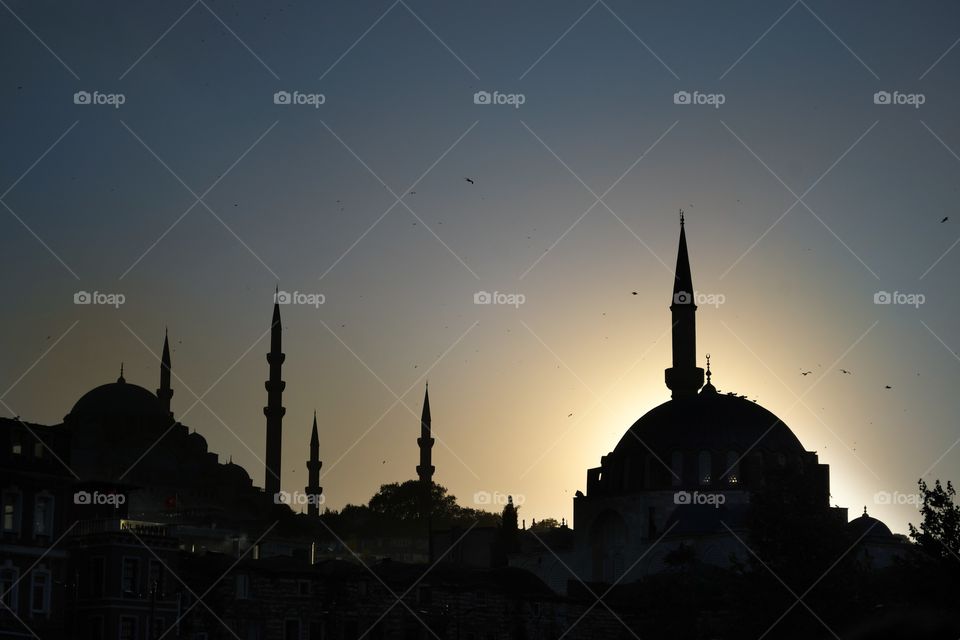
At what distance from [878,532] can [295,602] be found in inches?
1555

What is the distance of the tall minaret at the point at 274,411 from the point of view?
10194cm

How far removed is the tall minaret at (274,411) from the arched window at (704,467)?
97.2 feet

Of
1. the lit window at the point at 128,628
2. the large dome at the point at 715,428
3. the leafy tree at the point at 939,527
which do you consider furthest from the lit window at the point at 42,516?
the large dome at the point at 715,428

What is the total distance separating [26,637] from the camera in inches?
1670

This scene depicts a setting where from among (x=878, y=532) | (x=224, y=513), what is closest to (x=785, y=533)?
(x=878, y=532)

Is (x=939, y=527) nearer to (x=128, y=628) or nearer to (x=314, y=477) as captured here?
(x=128, y=628)

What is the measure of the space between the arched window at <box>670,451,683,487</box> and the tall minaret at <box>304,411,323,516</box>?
36305 millimetres

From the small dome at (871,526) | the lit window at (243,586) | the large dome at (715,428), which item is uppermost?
the large dome at (715,428)

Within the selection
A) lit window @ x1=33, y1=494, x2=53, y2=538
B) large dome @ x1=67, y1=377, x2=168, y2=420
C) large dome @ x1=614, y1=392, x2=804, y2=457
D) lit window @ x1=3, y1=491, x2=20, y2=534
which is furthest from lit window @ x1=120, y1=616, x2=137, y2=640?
large dome @ x1=67, y1=377, x2=168, y2=420

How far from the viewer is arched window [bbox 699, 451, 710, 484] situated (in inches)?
3499

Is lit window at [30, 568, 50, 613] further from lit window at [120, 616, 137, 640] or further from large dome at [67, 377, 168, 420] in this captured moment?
large dome at [67, 377, 168, 420]

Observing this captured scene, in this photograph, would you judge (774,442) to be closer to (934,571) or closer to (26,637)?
(934,571)

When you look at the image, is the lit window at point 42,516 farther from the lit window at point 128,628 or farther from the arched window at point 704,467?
the arched window at point 704,467

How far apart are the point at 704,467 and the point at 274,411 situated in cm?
3032
